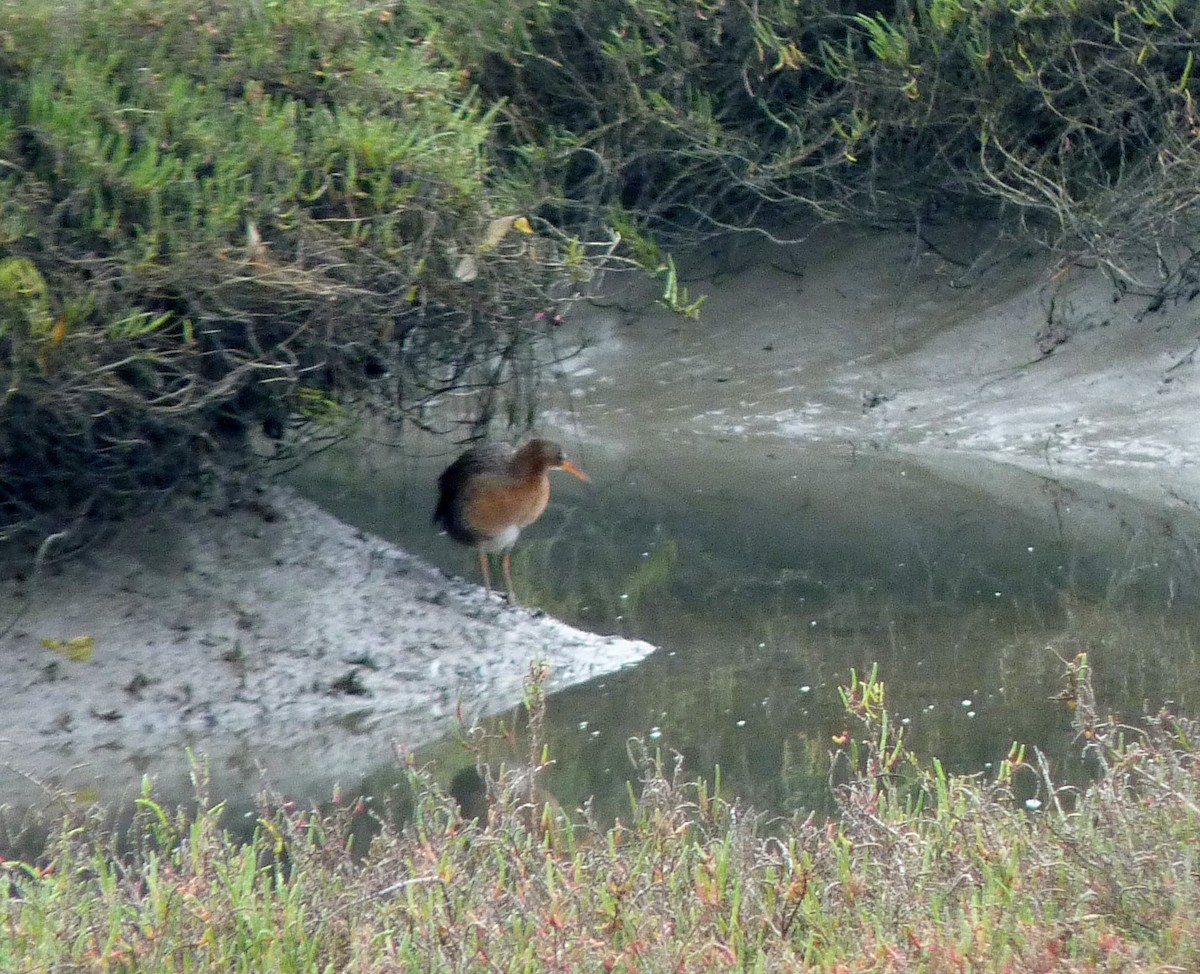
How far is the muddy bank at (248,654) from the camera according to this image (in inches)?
242

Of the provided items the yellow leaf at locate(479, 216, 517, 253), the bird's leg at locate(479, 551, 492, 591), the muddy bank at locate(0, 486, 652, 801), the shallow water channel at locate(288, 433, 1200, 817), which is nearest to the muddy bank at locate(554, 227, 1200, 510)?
the shallow water channel at locate(288, 433, 1200, 817)

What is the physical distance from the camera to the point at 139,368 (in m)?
6.31

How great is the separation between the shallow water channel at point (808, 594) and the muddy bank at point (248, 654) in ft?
1.52

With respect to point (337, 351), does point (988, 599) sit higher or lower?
lower

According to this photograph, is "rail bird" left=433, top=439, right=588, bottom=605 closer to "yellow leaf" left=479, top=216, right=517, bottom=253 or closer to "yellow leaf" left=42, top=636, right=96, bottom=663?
"yellow leaf" left=479, top=216, right=517, bottom=253

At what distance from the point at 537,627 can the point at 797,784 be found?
221cm

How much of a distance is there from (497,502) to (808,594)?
1589mm

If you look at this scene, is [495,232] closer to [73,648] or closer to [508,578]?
[508,578]

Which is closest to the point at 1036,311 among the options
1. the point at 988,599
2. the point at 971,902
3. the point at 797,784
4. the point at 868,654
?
the point at 988,599

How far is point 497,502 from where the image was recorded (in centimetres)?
766

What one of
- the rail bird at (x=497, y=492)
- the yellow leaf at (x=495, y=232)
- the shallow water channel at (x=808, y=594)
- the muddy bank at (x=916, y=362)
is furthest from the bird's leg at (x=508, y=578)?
the muddy bank at (x=916, y=362)

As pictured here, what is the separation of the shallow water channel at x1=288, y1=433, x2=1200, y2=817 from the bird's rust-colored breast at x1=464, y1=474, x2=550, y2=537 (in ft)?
1.58

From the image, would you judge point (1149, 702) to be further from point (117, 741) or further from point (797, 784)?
point (117, 741)

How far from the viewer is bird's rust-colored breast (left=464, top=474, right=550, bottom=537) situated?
7.67 meters
